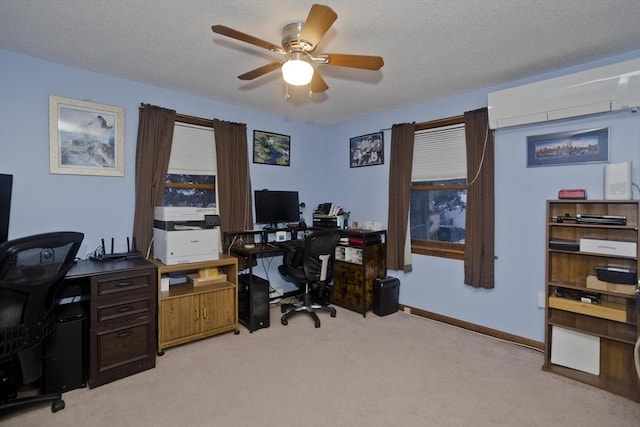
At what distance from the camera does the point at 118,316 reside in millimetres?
2365

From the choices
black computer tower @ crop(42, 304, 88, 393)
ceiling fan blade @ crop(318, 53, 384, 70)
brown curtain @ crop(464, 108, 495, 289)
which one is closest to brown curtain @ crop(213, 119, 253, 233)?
black computer tower @ crop(42, 304, 88, 393)

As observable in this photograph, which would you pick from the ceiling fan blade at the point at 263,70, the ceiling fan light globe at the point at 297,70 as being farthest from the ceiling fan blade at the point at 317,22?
the ceiling fan blade at the point at 263,70

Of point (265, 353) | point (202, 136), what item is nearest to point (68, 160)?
point (202, 136)

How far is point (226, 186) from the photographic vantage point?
3604 millimetres

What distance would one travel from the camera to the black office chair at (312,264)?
332 cm

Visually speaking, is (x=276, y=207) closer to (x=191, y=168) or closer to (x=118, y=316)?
(x=191, y=168)

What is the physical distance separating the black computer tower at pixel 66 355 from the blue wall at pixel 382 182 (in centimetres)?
84

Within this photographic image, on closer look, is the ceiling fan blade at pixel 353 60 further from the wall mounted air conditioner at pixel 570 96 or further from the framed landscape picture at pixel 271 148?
the framed landscape picture at pixel 271 148

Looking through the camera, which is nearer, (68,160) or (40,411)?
(40,411)

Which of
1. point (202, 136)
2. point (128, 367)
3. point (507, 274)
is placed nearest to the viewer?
point (128, 367)

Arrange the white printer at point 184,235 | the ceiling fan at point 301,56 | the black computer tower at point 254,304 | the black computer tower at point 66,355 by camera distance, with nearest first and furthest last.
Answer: the ceiling fan at point 301,56
the black computer tower at point 66,355
the white printer at point 184,235
the black computer tower at point 254,304

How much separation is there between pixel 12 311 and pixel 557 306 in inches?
144

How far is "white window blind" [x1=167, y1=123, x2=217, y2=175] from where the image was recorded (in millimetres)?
3363

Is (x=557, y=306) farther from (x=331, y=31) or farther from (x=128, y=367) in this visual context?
(x=128, y=367)
